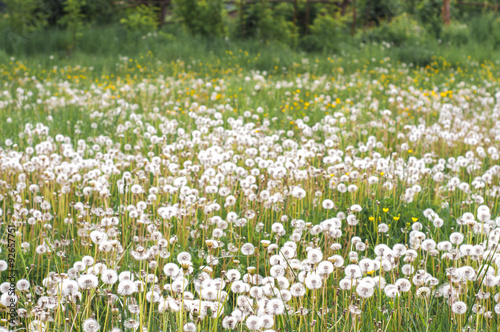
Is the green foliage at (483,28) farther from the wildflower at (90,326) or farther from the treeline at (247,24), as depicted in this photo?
the wildflower at (90,326)

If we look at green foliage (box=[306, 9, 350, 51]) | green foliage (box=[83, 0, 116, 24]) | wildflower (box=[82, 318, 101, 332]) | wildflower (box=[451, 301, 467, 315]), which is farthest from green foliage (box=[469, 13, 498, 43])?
wildflower (box=[82, 318, 101, 332])

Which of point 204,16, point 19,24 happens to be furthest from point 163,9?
point 19,24

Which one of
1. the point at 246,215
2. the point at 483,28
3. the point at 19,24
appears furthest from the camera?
the point at 483,28

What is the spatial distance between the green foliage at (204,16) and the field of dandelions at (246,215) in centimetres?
588

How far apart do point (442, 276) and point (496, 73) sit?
8831 millimetres

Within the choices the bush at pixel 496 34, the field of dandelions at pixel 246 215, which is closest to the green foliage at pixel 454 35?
the bush at pixel 496 34

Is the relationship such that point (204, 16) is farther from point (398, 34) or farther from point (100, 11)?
point (398, 34)

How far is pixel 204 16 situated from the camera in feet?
43.6

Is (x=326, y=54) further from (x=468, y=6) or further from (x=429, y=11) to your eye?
(x=468, y=6)

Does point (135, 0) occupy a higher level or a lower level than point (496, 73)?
higher

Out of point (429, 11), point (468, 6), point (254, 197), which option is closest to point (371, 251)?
point (254, 197)

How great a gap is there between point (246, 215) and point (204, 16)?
38.0ft

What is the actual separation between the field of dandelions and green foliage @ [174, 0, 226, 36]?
19.3 ft

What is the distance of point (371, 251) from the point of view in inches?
109
